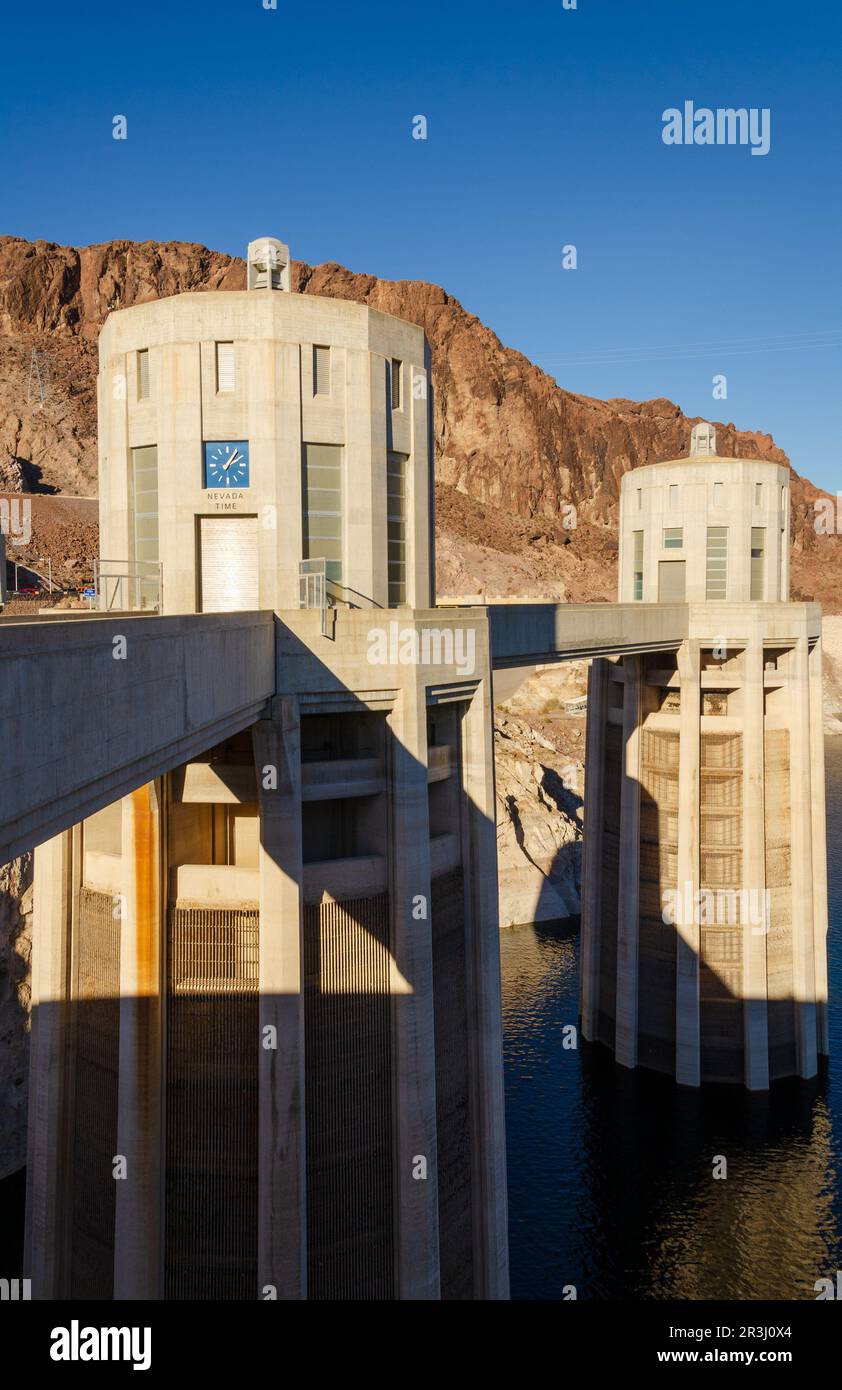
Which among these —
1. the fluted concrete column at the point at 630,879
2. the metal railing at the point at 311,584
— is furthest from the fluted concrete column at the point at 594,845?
the metal railing at the point at 311,584

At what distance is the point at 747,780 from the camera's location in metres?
41.8

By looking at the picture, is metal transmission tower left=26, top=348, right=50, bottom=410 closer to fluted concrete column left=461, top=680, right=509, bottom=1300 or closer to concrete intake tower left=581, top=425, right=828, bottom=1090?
concrete intake tower left=581, top=425, right=828, bottom=1090

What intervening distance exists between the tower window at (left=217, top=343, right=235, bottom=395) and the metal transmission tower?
6802 inches

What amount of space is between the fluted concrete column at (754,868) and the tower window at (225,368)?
2849 cm

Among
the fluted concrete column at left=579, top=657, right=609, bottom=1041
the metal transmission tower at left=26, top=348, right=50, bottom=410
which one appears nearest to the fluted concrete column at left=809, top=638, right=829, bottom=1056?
the fluted concrete column at left=579, top=657, right=609, bottom=1041

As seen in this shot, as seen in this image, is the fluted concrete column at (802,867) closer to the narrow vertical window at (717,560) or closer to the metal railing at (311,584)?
the narrow vertical window at (717,560)

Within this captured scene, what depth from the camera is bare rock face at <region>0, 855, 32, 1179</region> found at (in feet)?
118

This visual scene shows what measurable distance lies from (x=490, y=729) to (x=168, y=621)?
1038cm

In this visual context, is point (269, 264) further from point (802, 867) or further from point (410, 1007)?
point (802, 867)

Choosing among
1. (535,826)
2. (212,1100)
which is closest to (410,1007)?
(212,1100)

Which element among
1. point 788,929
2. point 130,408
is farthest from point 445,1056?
point 788,929

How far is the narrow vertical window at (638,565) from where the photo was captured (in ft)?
151
